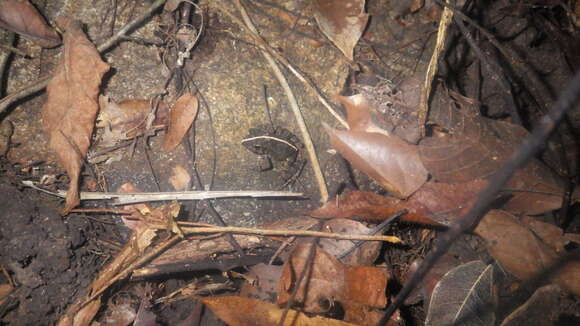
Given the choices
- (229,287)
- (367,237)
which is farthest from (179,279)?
(367,237)

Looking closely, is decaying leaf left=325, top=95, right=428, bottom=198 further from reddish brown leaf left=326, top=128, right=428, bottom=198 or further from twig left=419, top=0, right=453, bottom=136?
twig left=419, top=0, right=453, bottom=136

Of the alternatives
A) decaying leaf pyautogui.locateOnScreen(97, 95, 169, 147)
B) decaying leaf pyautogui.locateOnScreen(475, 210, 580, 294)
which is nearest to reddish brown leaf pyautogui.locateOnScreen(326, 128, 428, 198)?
decaying leaf pyautogui.locateOnScreen(475, 210, 580, 294)

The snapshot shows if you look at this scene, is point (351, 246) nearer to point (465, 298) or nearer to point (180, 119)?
point (465, 298)

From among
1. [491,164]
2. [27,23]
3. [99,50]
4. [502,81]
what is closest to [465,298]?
[491,164]

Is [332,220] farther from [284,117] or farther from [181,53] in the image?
[181,53]

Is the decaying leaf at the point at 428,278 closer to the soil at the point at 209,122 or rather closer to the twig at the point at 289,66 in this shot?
the soil at the point at 209,122

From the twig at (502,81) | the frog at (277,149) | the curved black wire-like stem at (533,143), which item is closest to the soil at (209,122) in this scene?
the frog at (277,149)
